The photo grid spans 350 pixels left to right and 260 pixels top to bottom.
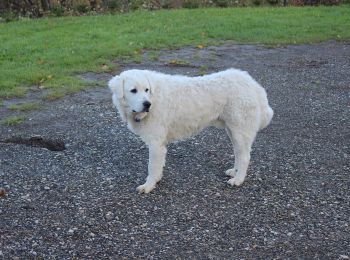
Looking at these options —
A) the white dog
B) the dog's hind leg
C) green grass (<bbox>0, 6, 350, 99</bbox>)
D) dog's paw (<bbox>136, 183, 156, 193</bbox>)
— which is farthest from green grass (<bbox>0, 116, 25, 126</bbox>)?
the dog's hind leg

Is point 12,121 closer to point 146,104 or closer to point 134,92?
point 134,92

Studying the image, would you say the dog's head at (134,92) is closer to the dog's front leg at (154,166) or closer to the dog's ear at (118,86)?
the dog's ear at (118,86)

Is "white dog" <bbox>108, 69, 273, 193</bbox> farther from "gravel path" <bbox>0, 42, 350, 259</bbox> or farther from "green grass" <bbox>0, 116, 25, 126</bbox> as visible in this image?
"green grass" <bbox>0, 116, 25, 126</bbox>

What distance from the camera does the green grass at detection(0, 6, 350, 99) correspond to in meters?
11.0

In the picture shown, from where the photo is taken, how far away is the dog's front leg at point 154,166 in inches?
229

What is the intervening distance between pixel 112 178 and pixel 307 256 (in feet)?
8.46

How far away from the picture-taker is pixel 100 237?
16.0 ft

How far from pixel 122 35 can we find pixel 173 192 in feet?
33.0

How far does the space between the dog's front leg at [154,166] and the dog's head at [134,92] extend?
0.42 m

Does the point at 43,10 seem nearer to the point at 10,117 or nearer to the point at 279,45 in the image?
the point at 279,45

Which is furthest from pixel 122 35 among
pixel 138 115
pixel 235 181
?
pixel 235 181

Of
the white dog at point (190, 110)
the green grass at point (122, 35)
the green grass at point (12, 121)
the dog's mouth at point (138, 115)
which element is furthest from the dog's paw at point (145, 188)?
the green grass at point (122, 35)

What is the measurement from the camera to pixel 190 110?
235 inches

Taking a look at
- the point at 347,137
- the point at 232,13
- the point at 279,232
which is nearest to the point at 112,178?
the point at 279,232
